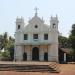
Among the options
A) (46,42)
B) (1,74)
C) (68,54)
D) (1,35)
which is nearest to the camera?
(1,74)

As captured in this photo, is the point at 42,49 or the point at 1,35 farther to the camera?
the point at 1,35

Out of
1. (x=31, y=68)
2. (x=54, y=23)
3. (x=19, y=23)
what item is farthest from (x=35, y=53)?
(x=31, y=68)

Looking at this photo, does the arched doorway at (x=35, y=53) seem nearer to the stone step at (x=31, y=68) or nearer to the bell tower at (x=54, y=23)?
the bell tower at (x=54, y=23)

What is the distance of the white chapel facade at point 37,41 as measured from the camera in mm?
46375

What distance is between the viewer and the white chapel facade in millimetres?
46375

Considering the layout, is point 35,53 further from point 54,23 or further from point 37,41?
point 54,23

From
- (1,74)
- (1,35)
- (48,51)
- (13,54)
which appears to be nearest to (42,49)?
(48,51)

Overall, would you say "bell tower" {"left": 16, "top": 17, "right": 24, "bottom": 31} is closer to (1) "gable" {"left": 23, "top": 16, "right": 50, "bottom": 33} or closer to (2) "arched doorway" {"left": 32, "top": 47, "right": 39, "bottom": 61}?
(1) "gable" {"left": 23, "top": 16, "right": 50, "bottom": 33}

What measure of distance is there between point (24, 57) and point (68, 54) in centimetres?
885

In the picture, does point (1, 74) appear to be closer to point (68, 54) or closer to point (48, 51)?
point (48, 51)

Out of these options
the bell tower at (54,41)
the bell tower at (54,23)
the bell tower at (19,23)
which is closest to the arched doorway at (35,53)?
the bell tower at (54,41)

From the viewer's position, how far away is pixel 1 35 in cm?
6481

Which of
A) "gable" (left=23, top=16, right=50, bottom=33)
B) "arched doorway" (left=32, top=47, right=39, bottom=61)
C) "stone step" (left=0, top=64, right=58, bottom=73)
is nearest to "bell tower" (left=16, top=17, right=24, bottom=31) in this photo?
"gable" (left=23, top=16, right=50, bottom=33)

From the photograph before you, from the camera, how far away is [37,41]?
4666 centimetres
